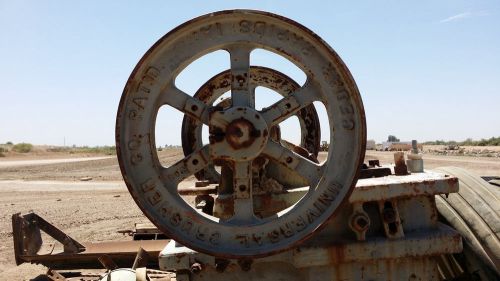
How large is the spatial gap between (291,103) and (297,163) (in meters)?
0.33

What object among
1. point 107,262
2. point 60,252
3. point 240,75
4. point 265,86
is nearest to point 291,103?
point 240,75

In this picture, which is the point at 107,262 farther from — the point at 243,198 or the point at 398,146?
the point at 398,146

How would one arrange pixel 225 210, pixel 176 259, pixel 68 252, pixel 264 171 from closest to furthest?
pixel 176 259
pixel 225 210
pixel 264 171
pixel 68 252

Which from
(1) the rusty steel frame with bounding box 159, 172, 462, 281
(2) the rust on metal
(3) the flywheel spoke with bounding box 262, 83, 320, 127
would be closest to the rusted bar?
(1) the rusty steel frame with bounding box 159, 172, 462, 281

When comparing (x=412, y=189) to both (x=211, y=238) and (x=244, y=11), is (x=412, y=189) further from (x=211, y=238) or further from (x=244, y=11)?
(x=244, y=11)

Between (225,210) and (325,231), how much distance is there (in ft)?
1.86

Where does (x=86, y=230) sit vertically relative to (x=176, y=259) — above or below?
below

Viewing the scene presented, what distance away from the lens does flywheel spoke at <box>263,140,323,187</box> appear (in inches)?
95.4

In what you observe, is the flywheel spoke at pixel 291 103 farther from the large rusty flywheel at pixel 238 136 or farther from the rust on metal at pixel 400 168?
the rust on metal at pixel 400 168

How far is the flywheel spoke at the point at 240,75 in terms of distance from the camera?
242 centimetres

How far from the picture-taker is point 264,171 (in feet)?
8.87

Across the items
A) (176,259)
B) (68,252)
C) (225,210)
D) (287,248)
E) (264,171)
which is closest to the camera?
(287,248)

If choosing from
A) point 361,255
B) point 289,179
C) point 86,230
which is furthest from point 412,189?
point 86,230

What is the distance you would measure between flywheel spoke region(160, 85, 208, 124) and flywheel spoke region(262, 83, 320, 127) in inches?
12.9
